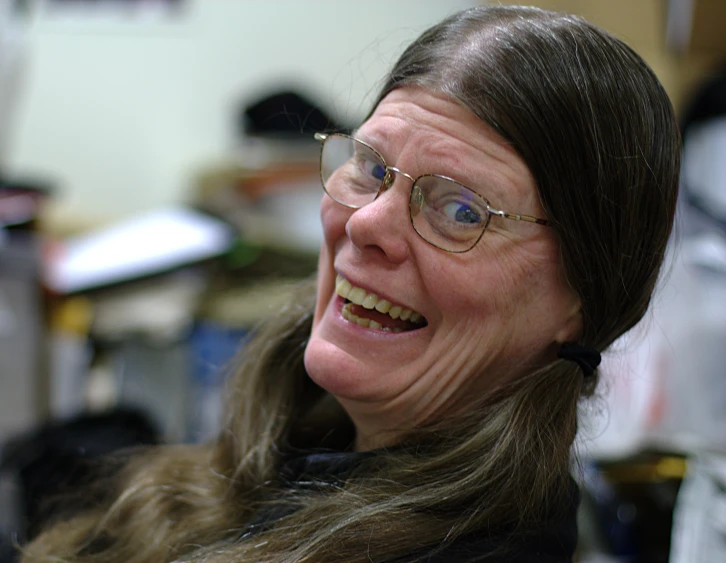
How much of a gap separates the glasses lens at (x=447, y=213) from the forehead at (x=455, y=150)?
0.01m

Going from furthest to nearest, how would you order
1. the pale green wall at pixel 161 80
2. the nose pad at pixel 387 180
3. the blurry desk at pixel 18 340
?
the pale green wall at pixel 161 80 → the blurry desk at pixel 18 340 → the nose pad at pixel 387 180

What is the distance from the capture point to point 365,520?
2.84 feet

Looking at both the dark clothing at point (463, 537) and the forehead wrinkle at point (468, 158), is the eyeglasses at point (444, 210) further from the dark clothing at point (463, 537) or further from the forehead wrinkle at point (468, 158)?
the dark clothing at point (463, 537)

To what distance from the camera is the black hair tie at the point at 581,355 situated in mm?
→ 929

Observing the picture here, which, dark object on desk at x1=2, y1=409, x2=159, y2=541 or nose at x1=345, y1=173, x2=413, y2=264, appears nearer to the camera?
nose at x1=345, y1=173, x2=413, y2=264

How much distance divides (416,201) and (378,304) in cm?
14

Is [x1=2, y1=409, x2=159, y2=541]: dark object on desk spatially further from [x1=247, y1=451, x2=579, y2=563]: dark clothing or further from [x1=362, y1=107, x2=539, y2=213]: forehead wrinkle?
[x1=362, y1=107, x2=539, y2=213]: forehead wrinkle

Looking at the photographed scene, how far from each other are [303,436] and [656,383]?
1.34 metres

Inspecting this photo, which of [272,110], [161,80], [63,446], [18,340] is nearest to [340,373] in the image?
[63,446]

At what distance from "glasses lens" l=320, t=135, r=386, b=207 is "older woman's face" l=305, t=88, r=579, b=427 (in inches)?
0.9

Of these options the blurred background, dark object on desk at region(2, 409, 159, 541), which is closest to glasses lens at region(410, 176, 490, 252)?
the blurred background

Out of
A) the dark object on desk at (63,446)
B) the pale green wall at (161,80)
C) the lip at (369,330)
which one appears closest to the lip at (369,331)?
the lip at (369,330)

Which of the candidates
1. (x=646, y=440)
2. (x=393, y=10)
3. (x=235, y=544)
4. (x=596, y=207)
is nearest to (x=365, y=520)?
(x=235, y=544)

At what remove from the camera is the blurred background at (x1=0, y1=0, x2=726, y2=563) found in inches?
65.4
